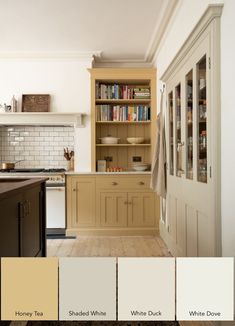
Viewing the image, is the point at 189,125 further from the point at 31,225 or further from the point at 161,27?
the point at 161,27

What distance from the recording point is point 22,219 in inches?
98.7

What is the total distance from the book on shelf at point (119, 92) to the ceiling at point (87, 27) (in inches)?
20.1

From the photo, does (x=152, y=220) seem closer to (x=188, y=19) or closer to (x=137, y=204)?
(x=137, y=204)

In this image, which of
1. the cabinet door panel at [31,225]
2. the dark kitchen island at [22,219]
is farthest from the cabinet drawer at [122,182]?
the cabinet door panel at [31,225]

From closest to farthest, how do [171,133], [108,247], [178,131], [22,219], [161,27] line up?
1. [22,219]
2. [178,131]
3. [171,133]
4. [161,27]
5. [108,247]

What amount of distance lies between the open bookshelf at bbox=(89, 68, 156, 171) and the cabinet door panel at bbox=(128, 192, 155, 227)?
0.66 m

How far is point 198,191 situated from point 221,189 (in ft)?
1.43

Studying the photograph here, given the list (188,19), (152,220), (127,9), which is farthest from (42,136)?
(188,19)

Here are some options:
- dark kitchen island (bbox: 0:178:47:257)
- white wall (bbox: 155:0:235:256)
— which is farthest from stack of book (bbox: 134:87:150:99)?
white wall (bbox: 155:0:235:256)

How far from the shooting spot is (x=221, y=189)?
2162 mm

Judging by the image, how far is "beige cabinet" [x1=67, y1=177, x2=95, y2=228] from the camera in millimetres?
4906

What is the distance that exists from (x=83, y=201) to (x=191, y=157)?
241cm

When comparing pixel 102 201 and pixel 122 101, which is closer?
pixel 102 201

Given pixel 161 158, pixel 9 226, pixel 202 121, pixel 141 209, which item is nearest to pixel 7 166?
pixel 141 209
